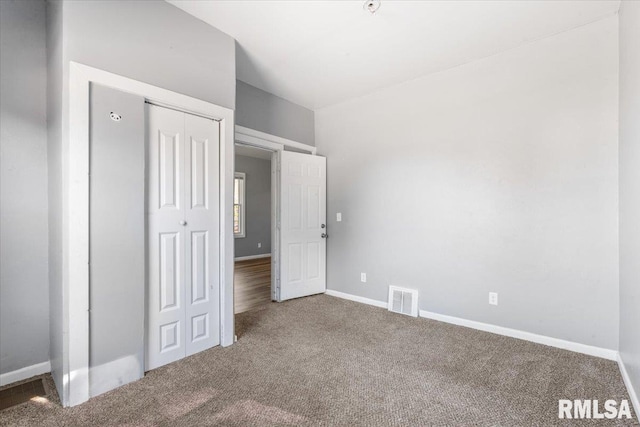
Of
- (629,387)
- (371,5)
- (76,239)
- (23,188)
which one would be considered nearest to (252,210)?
(23,188)

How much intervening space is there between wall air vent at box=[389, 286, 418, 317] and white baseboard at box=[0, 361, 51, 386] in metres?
3.22

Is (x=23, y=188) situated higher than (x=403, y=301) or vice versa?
(x=23, y=188)

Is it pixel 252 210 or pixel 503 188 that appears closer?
pixel 503 188

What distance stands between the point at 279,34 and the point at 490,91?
2.13 m

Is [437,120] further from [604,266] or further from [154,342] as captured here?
[154,342]

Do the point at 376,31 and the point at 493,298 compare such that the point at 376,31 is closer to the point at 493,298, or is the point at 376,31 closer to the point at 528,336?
the point at 493,298

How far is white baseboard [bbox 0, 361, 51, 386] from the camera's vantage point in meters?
2.01

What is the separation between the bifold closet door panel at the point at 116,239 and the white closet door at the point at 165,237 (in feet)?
0.35

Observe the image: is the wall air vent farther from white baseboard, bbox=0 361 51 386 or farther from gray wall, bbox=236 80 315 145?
white baseboard, bbox=0 361 51 386

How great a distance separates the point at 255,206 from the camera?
25.9ft

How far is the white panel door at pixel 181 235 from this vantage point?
219 cm

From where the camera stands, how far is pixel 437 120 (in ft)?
10.9

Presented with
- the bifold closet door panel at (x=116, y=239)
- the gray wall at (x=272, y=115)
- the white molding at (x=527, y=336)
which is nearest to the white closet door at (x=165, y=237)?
the bifold closet door panel at (x=116, y=239)

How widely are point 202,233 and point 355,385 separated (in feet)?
5.41
